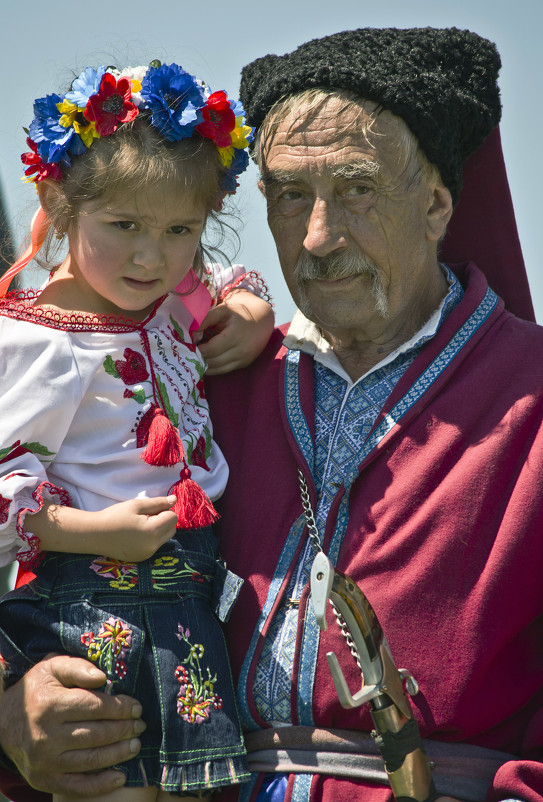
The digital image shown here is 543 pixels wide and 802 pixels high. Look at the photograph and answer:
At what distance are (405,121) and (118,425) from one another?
1.29 metres

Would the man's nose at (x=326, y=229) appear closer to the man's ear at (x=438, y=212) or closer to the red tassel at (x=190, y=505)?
the man's ear at (x=438, y=212)

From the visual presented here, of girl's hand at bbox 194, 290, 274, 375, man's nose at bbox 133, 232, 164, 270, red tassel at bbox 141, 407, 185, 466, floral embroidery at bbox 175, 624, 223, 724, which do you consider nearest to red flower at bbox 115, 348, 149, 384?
red tassel at bbox 141, 407, 185, 466

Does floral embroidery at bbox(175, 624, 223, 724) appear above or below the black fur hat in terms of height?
below

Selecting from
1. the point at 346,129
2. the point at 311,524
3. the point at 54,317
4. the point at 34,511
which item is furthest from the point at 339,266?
the point at 34,511

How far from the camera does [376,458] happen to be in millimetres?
2658

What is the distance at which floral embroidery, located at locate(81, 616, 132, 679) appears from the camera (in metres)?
2.32

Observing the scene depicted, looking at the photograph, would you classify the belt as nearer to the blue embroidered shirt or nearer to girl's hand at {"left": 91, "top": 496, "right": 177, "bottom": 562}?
the blue embroidered shirt

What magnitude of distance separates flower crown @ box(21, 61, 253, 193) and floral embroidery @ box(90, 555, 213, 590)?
1.05 metres

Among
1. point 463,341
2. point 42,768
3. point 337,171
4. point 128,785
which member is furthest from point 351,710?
point 337,171

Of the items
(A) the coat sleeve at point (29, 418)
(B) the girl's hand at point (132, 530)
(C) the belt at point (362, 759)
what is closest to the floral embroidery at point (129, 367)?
(A) the coat sleeve at point (29, 418)

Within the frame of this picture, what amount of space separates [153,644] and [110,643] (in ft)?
0.35

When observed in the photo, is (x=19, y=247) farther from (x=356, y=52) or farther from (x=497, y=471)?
(x=497, y=471)

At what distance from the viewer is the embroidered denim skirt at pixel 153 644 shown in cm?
231

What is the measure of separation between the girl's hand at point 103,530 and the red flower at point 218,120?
1.04 m
